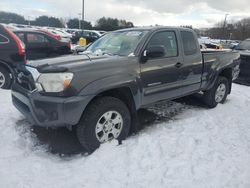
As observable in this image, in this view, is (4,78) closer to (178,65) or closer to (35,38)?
(35,38)

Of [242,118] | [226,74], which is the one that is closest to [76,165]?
[242,118]

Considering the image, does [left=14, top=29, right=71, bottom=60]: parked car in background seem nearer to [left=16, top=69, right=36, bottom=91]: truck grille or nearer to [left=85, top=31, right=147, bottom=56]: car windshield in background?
[left=85, top=31, right=147, bottom=56]: car windshield in background

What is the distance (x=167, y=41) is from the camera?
185 inches

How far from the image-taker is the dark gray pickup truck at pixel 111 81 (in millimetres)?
3320

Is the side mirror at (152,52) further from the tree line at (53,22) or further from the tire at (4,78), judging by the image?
the tree line at (53,22)

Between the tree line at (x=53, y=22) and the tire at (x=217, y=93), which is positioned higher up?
the tree line at (x=53, y=22)

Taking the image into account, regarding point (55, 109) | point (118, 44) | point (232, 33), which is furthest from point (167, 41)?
point (232, 33)

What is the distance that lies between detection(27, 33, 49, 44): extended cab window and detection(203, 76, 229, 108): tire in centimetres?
601

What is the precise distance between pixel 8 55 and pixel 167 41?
404 centimetres

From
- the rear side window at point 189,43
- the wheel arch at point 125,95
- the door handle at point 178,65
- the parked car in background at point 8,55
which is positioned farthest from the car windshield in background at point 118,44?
the parked car in background at point 8,55

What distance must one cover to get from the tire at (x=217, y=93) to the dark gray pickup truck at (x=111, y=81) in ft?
1.89

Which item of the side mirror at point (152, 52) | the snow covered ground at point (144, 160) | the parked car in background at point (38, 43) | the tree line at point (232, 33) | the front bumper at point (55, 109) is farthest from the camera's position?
the tree line at point (232, 33)

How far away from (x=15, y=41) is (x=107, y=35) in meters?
Answer: 2.78

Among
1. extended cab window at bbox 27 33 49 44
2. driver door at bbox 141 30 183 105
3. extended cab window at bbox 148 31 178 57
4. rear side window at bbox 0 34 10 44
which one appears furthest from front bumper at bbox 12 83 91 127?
extended cab window at bbox 27 33 49 44
